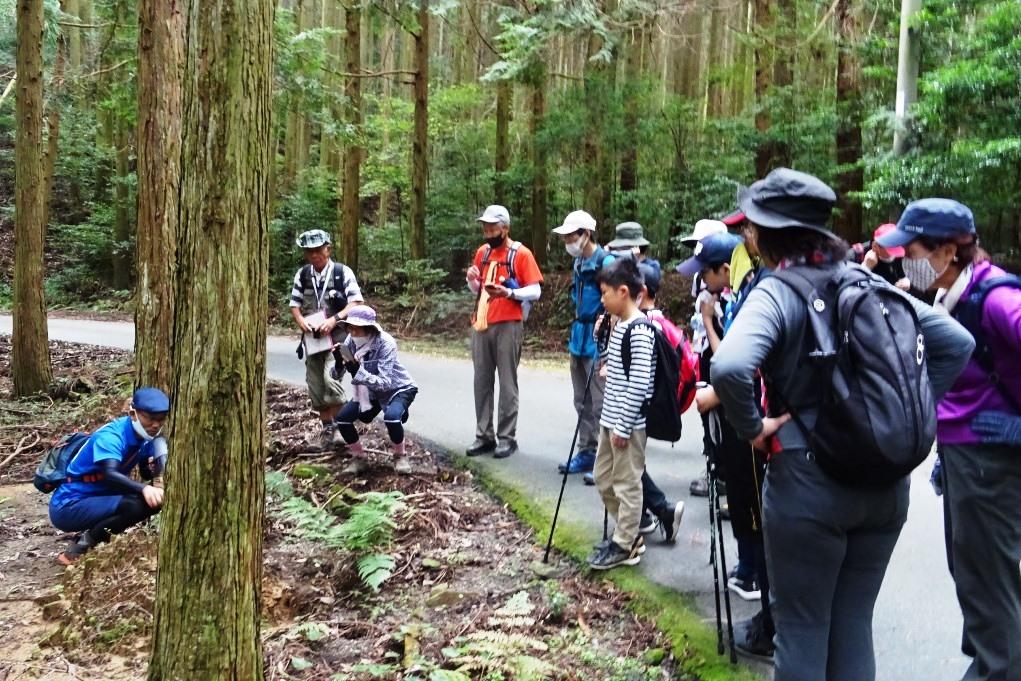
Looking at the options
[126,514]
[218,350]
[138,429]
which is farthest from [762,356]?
[126,514]

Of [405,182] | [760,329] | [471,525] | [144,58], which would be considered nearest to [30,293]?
[144,58]

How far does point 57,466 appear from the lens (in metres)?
6.52

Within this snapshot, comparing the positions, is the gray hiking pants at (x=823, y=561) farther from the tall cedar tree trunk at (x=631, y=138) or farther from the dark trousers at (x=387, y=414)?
the tall cedar tree trunk at (x=631, y=138)

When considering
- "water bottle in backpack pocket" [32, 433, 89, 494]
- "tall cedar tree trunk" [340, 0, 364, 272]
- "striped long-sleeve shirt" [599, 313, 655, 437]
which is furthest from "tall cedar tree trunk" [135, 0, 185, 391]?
"tall cedar tree trunk" [340, 0, 364, 272]

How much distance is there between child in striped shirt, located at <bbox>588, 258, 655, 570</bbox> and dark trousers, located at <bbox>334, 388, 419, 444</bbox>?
8.38ft

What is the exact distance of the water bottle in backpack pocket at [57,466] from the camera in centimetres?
647

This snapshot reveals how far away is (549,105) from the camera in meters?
20.0

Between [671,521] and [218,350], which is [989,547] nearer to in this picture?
[671,521]

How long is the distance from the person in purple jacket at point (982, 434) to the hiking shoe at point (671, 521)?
7.09ft

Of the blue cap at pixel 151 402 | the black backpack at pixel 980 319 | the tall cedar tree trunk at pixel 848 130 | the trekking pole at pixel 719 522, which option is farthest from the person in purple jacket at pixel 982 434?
the tall cedar tree trunk at pixel 848 130

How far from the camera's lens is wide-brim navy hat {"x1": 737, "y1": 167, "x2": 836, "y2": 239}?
9.15 ft

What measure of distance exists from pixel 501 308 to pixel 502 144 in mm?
14578

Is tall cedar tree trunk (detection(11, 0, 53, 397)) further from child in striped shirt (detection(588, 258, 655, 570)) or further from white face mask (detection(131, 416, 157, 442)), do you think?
child in striped shirt (detection(588, 258, 655, 570))

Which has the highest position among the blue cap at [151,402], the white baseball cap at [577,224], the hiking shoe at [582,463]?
the white baseball cap at [577,224]
